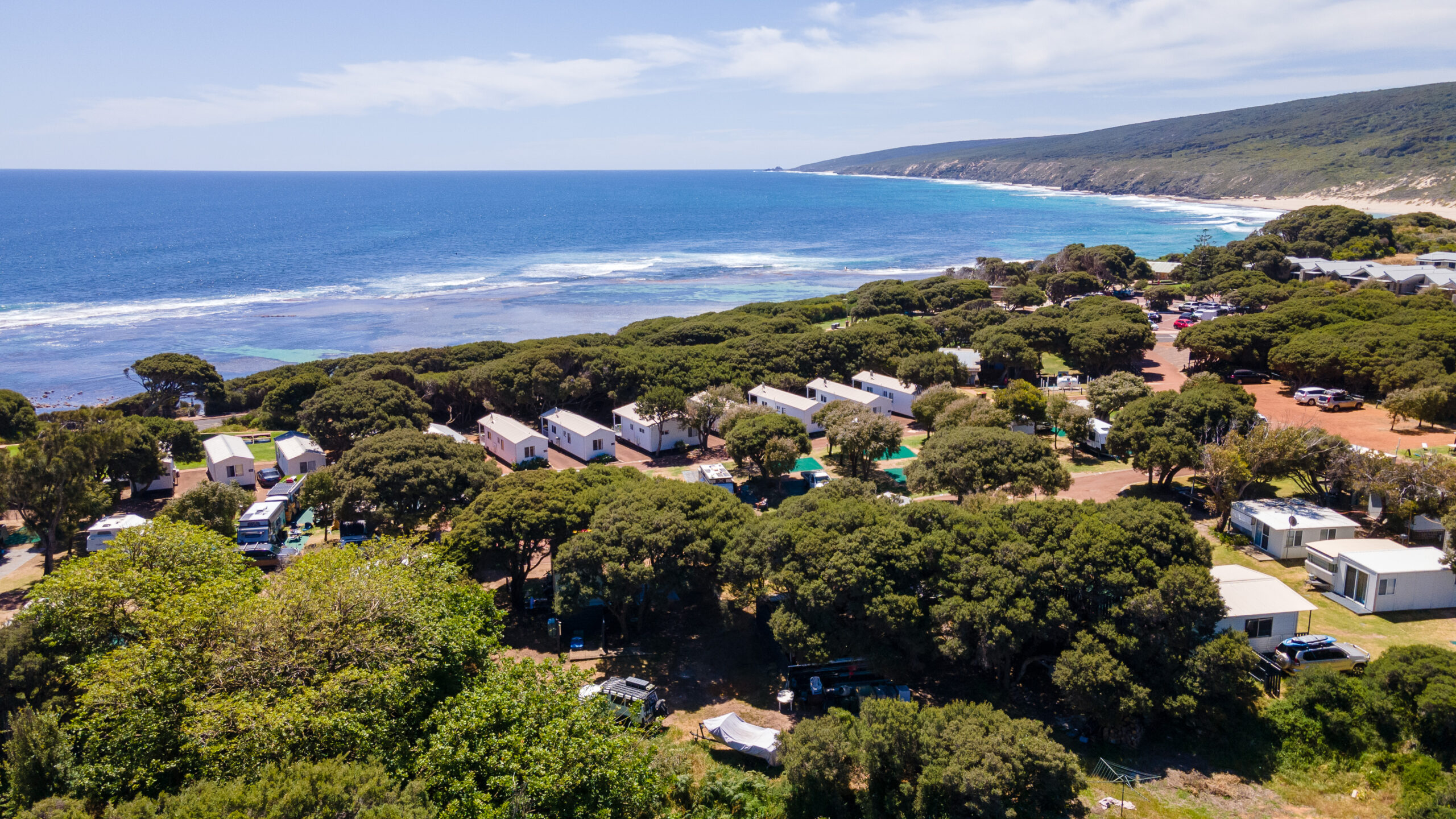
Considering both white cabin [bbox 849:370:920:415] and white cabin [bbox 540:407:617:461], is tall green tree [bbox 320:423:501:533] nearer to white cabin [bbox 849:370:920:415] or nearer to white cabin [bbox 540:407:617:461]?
white cabin [bbox 540:407:617:461]

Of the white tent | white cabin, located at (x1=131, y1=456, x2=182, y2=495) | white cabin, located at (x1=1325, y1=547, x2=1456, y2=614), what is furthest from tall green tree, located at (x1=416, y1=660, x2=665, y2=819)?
white cabin, located at (x1=131, y1=456, x2=182, y2=495)

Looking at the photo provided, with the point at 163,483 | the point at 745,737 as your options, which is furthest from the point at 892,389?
the point at 163,483

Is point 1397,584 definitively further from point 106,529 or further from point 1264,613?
point 106,529

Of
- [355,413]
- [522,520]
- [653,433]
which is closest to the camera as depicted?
[522,520]

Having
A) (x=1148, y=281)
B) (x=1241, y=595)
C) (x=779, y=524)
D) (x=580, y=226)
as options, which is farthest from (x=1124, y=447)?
(x=580, y=226)

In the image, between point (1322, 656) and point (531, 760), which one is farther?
point (1322, 656)

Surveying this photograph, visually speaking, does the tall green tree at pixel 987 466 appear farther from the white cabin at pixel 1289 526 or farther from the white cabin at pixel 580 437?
the white cabin at pixel 580 437

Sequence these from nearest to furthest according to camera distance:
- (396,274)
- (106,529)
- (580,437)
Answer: (106,529) → (580,437) → (396,274)

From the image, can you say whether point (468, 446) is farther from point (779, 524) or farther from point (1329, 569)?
point (1329, 569)
